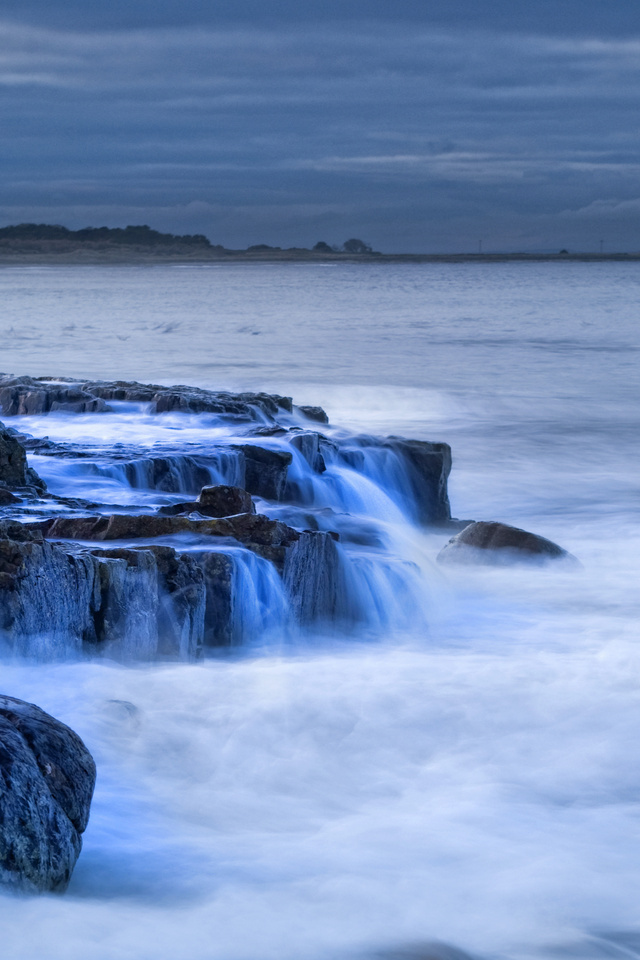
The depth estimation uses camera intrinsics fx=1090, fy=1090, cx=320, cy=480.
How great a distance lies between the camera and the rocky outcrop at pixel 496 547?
11281 mm

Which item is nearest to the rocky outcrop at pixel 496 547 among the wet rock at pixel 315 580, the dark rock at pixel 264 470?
the dark rock at pixel 264 470

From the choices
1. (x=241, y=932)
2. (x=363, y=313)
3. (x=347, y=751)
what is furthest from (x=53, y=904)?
(x=363, y=313)

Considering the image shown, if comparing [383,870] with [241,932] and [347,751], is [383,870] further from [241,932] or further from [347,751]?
[347,751]

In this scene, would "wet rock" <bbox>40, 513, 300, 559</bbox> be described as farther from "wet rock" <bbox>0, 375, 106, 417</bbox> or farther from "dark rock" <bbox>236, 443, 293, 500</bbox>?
"wet rock" <bbox>0, 375, 106, 417</bbox>

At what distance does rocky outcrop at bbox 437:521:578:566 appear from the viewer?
1128cm

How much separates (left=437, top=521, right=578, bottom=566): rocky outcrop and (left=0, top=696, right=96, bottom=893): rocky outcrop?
6994 mm

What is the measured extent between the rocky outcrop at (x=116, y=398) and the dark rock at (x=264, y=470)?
2926 mm

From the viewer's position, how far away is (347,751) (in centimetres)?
682

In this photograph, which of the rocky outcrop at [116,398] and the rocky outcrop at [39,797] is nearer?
the rocky outcrop at [39,797]

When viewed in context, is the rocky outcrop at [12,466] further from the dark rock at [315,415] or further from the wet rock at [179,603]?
the dark rock at [315,415]

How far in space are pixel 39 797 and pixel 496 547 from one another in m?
7.71

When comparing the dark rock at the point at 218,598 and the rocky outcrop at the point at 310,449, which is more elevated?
the rocky outcrop at the point at 310,449

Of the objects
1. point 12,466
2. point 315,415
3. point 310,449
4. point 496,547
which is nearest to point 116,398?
point 315,415

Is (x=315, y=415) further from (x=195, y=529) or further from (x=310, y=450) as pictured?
(x=195, y=529)
